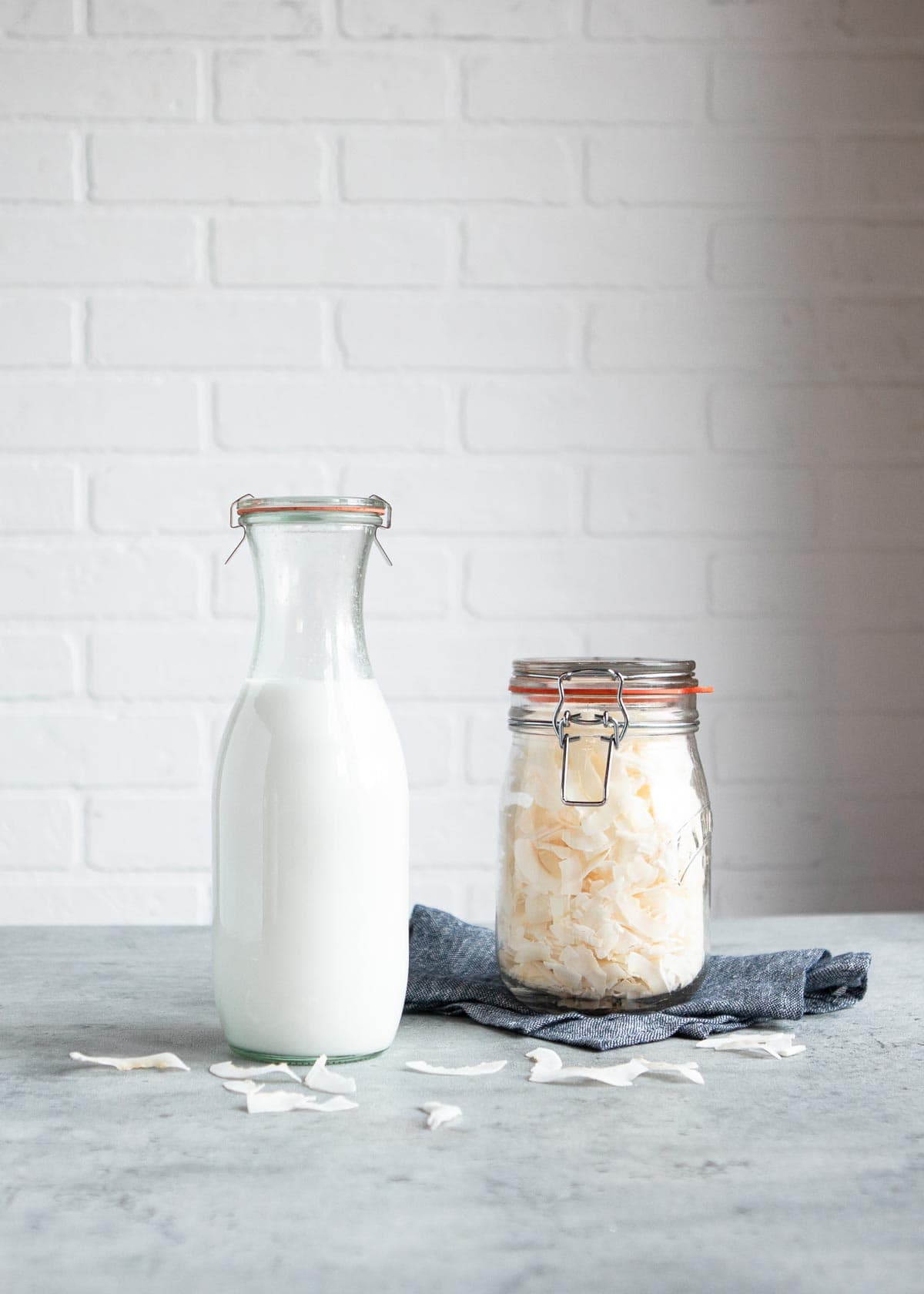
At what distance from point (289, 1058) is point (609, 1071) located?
0.18 m

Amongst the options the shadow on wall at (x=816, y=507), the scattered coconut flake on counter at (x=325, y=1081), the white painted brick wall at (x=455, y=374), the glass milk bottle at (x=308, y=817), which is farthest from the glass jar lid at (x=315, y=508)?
the shadow on wall at (x=816, y=507)

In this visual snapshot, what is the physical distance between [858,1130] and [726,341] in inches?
52.3

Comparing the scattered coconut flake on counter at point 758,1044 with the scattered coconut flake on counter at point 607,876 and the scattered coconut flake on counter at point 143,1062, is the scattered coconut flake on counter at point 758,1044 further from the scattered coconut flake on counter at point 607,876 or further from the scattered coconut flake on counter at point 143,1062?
the scattered coconut flake on counter at point 143,1062

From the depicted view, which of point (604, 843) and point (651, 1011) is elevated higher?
point (604, 843)

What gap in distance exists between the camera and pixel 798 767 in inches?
71.8

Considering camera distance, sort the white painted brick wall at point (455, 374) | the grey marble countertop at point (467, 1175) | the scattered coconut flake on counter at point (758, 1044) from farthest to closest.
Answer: the white painted brick wall at point (455, 374) < the scattered coconut flake on counter at point (758, 1044) < the grey marble countertop at point (467, 1175)

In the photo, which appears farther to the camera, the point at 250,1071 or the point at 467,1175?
the point at 250,1071

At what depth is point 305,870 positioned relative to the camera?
2.37 ft

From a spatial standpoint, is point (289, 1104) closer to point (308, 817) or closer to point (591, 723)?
point (308, 817)

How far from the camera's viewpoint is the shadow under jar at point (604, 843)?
0.79 metres

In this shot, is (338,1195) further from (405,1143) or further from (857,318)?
(857,318)

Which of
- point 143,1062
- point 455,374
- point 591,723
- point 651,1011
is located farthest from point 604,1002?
point 455,374

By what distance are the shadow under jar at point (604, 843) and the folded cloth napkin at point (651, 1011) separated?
2cm

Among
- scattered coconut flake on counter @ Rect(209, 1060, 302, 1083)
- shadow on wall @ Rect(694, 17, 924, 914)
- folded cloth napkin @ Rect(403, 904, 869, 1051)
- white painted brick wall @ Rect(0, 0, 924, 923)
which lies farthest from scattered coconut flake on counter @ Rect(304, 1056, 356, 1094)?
shadow on wall @ Rect(694, 17, 924, 914)
